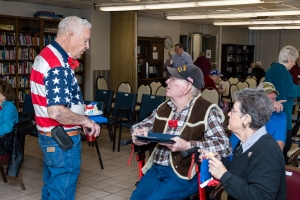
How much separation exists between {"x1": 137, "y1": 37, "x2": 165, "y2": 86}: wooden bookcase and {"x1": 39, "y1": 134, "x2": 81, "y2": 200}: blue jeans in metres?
9.66

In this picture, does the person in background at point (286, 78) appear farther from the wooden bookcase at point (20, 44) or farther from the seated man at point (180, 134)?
the wooden bookcase at point (20, 44)

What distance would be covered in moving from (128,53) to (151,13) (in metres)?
1.66

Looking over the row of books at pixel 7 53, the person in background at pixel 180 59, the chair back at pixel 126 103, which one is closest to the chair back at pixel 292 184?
the person in background at pixel 180 59

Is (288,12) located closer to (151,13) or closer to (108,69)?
(151,13)

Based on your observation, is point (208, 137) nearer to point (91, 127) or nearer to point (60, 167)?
point (91, 127)

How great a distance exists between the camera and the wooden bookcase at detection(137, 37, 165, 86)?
12883mm

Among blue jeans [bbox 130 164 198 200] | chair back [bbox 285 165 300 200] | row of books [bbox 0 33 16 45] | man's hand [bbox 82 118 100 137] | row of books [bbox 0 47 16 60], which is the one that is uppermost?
row of books [bbox 0 33 16 45]

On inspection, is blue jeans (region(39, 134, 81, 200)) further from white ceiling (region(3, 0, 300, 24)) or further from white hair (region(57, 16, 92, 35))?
white ceiling (region(3, 0, 300, 24))

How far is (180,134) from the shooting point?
9.93 ft

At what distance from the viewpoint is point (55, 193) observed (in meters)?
2.97

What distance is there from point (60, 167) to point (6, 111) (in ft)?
6.44

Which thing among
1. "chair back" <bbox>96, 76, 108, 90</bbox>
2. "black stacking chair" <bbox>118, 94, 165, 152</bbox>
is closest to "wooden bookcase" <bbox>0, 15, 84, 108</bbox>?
"chair back" <bbox>96, 76, 108, 90</bbox>

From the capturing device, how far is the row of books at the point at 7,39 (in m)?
9.58

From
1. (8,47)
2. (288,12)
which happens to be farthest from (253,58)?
(8,47)
